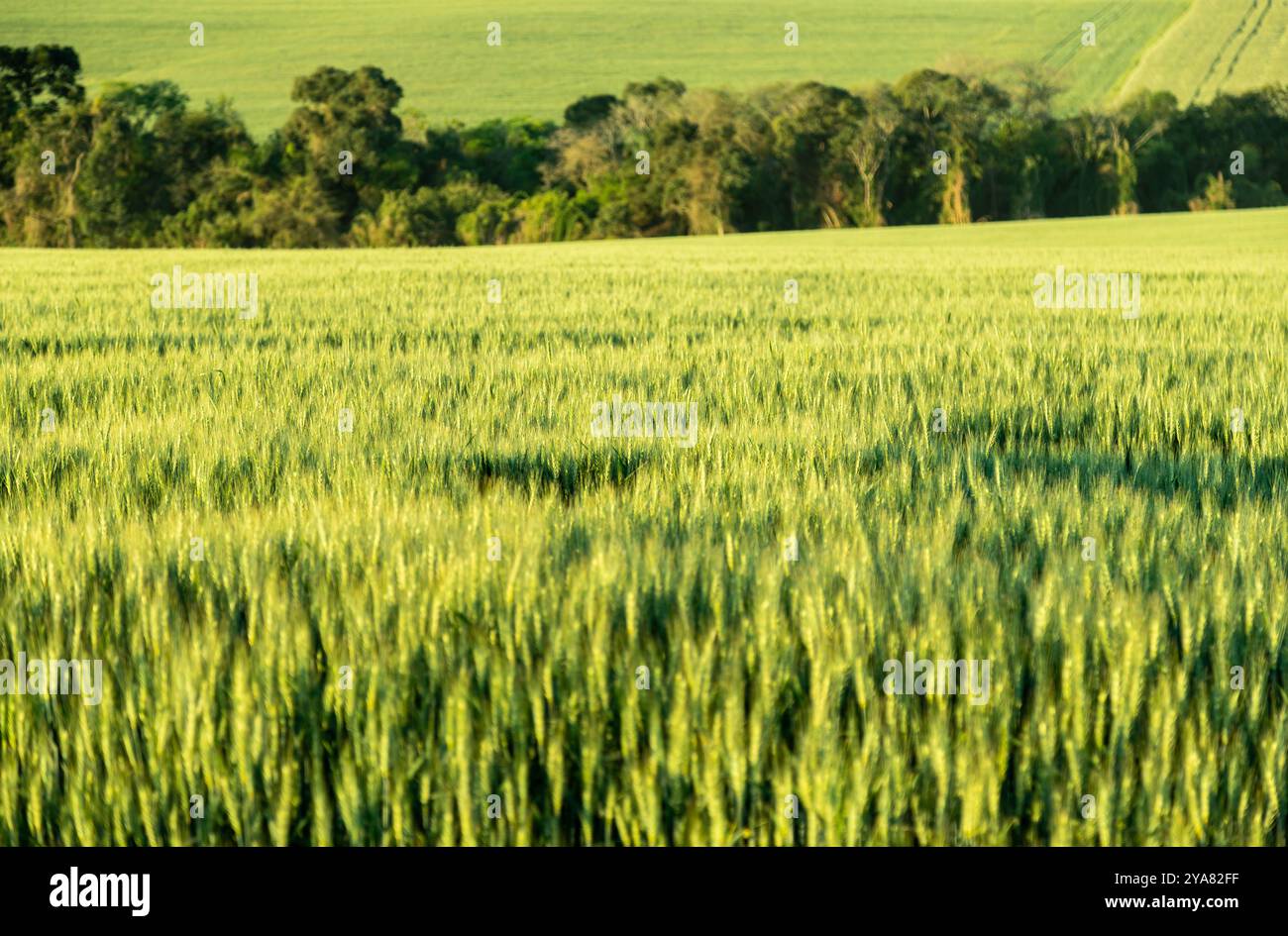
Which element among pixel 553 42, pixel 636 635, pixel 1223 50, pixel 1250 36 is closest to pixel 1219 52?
pixel 1223 50

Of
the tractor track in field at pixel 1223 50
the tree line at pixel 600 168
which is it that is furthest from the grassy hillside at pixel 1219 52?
the tree line at pixel 600 168

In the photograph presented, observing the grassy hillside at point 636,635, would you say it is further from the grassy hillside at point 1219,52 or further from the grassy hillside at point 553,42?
the grassy hillside at point 553,42

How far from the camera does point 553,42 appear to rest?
110188 mm

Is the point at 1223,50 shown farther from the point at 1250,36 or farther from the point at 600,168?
the point at 600,168

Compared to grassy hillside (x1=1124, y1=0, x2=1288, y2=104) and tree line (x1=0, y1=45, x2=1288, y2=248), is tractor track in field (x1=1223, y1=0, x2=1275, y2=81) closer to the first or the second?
grassy hillside (x1=1124, y1=0, x2=1288, y2=104)

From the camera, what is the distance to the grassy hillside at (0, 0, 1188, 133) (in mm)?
93500

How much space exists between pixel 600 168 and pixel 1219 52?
203 feet

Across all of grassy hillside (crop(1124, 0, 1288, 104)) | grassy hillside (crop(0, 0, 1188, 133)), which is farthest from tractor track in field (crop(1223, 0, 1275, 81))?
grassy hillside (crop(0, 0, 1188, 133))

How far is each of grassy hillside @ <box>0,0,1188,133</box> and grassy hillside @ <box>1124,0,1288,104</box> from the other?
9.07 feet

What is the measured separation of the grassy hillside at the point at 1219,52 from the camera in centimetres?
8369

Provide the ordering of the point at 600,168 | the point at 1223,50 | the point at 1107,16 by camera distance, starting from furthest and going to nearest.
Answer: the point at 1107,16, the point at 1223,50, the point at 600,168

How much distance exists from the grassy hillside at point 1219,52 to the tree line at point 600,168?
77.3ft

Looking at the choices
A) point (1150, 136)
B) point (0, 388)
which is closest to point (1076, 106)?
point (1150, 136)
